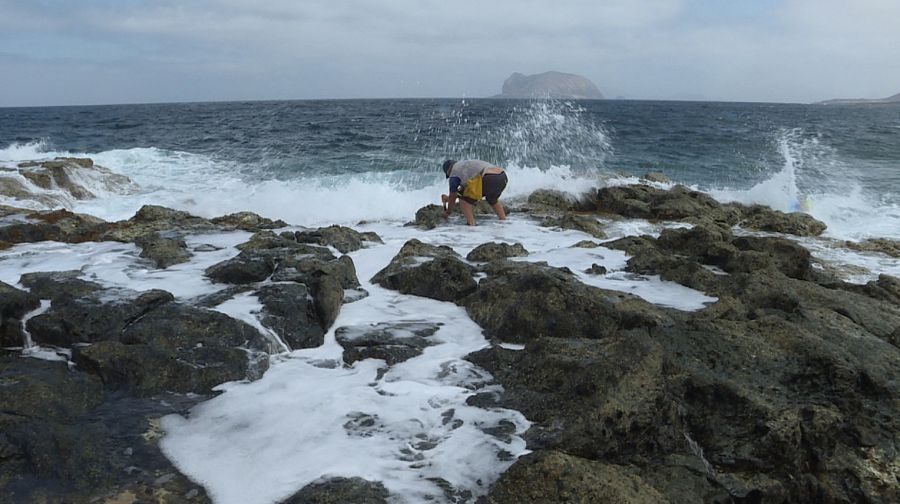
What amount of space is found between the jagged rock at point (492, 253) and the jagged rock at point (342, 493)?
4.19 metres

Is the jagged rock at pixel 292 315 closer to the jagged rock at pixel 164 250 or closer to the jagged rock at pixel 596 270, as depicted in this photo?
the jagged rock at pixel 164 250

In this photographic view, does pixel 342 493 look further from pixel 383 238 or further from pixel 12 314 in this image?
pixel 383 238

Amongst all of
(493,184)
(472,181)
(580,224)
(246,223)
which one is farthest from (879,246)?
(246,223)

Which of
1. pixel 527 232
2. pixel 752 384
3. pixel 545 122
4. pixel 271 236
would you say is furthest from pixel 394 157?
pixel 752 384

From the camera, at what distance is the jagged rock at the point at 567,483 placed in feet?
7.57

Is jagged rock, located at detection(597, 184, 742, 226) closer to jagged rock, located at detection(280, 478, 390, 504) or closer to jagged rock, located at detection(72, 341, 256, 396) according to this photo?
jagged rock, located at detection(72, 341, 256, 396)

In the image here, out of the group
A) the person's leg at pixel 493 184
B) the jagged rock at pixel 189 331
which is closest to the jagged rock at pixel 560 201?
the person's leg at pixel 493 184

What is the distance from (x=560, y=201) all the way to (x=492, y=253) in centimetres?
541

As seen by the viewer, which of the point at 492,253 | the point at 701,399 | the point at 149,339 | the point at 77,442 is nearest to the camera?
the point at 77,442

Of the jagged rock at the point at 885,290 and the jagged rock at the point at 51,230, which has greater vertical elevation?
the jagged rock at the point at 51,230

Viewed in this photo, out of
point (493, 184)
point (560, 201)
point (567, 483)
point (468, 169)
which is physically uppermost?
point (468, 169)

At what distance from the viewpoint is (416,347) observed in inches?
169

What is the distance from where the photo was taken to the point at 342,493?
251 cm

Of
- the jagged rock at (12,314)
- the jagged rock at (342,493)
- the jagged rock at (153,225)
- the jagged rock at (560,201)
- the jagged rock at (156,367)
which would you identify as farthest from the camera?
Answer: the jagged rock at (560,201)
